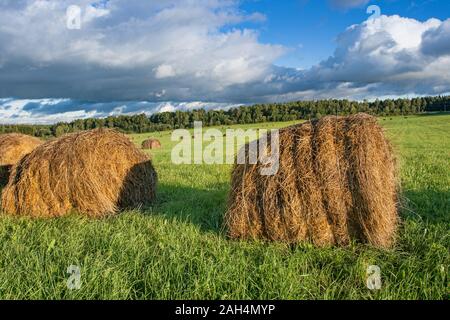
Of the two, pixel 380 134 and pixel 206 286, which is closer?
pixel 206 286

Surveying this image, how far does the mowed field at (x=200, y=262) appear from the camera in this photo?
435 centimetres

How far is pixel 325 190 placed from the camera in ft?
20.2

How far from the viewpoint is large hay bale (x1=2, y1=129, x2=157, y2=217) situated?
876 cm

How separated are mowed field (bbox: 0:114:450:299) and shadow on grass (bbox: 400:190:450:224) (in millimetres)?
34

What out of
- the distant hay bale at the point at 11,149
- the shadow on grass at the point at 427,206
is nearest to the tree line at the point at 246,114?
the distant hay bale at the point at 11,149

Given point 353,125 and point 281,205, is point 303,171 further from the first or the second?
point 353,125

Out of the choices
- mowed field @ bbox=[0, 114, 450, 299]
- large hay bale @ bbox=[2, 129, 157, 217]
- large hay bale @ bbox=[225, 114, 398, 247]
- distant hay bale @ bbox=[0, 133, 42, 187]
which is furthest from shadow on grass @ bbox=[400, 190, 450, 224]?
distant hay bale @ bbox=[0, 133, 42, 187]

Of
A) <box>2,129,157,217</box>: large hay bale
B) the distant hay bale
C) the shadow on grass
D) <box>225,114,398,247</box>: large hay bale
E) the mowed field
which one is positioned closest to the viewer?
the mowed field

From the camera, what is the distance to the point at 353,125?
21.0 feet

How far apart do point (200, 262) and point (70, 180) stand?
5.10 metres

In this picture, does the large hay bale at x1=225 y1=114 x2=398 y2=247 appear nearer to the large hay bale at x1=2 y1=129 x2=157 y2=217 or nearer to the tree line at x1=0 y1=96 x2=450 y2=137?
the large hay bale at x1=2 y1=129 x2=157 y2=217

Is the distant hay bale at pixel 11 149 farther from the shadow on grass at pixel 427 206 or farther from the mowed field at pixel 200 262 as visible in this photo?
the shadow on grass at pixel 427 206

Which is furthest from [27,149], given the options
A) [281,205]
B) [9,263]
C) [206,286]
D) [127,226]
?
[206,286]

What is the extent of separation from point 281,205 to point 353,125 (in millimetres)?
1753
